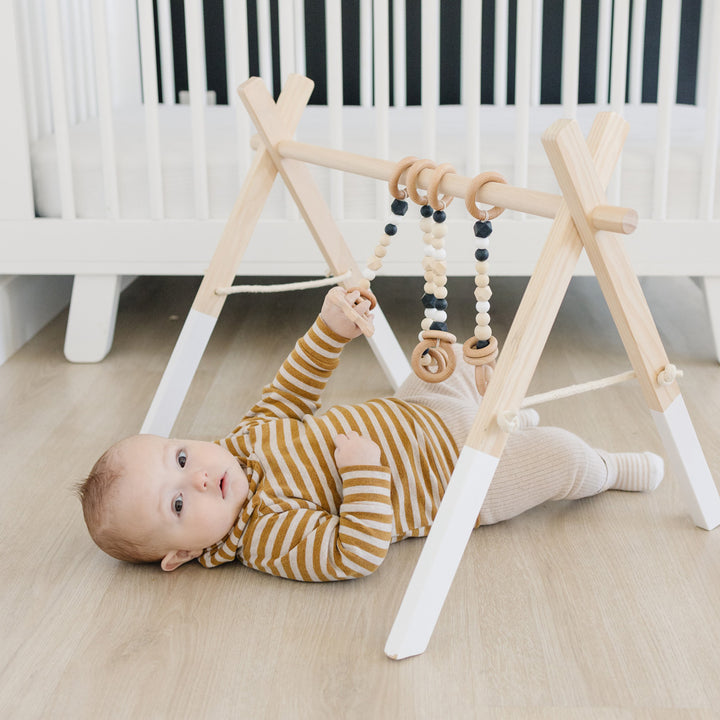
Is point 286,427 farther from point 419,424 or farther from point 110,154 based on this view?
point 110,154

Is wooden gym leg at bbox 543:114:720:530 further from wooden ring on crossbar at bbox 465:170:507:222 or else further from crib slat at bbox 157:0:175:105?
crib slat at bbox 157:0:175:105

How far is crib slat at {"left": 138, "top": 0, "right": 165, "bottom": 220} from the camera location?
5.25ft

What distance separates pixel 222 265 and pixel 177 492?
422mm

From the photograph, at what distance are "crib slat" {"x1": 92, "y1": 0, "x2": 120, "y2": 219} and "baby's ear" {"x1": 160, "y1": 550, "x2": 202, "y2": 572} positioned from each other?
87 centimetres

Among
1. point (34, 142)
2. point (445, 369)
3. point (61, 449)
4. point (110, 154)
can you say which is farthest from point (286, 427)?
point (34, 142)

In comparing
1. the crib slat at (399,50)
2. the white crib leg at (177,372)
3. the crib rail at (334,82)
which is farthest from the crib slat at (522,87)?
the crib slat at (399,50)

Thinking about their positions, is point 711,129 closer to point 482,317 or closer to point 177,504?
point 482,317

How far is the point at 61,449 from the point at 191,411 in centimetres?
24

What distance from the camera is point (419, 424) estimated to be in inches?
44.2

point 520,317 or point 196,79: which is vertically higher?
point 196,79

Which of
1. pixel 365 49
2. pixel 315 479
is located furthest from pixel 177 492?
pixel 365 49

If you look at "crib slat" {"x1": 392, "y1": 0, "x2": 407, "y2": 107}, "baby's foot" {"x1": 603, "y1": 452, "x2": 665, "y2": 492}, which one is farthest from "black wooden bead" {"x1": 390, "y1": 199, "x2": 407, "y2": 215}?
"crib slat" {"x1": 392, "y1": 0, "x2": 407, "y2": 107}

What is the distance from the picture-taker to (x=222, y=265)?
130 cm

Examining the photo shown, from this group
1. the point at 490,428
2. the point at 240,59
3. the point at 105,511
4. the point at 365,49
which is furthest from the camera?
the point at 365,49
